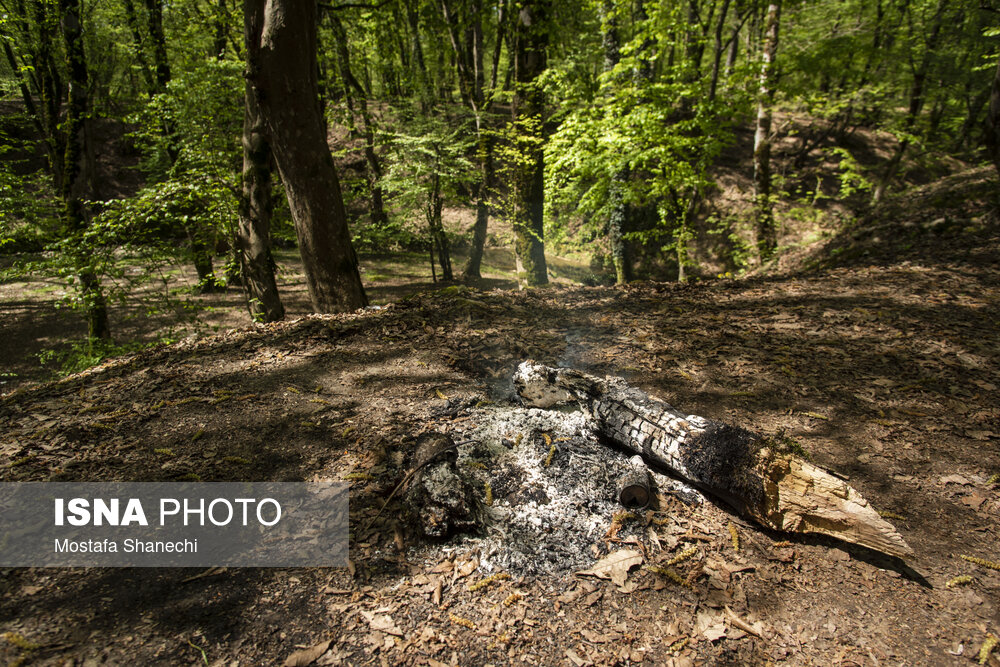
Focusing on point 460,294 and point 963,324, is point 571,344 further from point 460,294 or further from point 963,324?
A: point 963,324

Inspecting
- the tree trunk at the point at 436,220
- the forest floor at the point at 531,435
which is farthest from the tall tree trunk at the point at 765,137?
the tree trunk at the point at 436,220

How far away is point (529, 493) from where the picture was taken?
2.64 meters

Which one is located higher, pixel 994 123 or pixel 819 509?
pixel 994 123

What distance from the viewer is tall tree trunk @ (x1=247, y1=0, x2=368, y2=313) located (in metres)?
4.51

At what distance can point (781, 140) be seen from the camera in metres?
17.1

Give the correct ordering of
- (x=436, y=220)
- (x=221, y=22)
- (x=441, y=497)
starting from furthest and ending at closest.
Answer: (x=436, y=220) → (x=221, y=22) → (x=441, y=497)

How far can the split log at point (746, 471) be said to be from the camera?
219cm

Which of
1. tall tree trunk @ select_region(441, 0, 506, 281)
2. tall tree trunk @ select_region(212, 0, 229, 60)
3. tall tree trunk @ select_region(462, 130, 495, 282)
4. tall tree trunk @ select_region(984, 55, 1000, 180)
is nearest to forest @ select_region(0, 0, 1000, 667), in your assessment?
tall tree trunk @ select_region(984, 55, 1000, 180)

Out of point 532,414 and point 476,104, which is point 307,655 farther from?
point 476,104

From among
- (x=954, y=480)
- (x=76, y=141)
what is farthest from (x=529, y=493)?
(x=76, y=141)

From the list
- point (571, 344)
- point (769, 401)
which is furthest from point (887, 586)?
point (571, 344)

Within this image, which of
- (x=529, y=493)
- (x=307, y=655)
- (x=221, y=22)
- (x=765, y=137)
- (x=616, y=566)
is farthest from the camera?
(x=765, y=137)

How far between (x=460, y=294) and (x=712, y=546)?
4.25 metres
